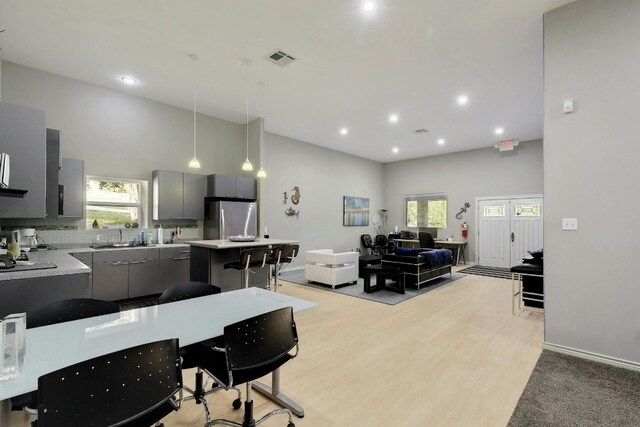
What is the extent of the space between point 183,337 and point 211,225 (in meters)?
4.67

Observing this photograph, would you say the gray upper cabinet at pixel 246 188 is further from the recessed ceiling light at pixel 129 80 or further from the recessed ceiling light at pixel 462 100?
the recessed ceiling light at pixel 462 100

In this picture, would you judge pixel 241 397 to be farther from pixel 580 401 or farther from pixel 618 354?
pixel 618 354

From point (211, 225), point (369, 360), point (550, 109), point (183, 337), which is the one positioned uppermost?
point (550, 109)

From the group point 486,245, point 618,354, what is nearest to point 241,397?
point 618,354

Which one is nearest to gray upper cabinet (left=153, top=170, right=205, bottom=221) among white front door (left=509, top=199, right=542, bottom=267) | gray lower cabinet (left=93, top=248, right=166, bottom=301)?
gray lower cabinet (left=93, top=248, right=166, bottom=301)

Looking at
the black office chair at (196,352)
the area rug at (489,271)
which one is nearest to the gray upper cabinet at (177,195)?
the black office chair at (196,352)

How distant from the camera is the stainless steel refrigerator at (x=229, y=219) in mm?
5797

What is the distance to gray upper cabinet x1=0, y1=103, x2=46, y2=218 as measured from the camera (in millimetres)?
2887

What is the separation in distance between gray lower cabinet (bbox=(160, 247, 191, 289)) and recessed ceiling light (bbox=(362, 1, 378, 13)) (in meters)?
4.56

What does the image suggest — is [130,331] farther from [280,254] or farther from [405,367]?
[280,254]

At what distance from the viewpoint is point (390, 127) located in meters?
7.13

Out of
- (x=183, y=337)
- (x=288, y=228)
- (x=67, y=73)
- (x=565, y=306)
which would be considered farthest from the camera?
(x=288, y=228)

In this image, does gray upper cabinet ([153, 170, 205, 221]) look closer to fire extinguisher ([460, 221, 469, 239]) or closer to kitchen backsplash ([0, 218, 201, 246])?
kitchen backsplash ([0, 218, 201, 246])

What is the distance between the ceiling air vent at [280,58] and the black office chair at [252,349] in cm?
343
